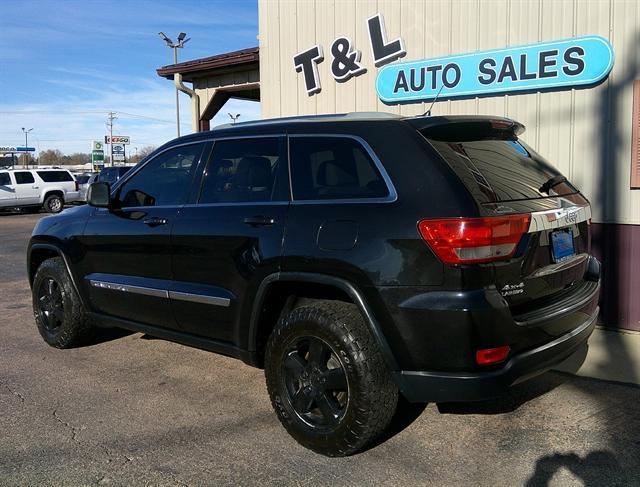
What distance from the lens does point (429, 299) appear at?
116 inches

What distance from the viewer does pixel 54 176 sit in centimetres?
2416

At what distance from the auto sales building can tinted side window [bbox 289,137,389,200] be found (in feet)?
8.96

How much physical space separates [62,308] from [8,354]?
62 centimetres

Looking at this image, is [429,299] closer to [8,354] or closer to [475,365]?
[475,365]

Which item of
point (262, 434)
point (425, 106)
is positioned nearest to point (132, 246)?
point (262, 434)

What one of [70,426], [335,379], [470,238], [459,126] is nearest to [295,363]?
[335,379]

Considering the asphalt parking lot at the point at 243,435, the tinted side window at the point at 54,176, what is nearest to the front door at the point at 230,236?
the asphalt parking lot at the point at 243,435

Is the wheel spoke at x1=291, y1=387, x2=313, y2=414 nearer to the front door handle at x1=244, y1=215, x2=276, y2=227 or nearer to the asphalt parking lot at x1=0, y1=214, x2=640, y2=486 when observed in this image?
the asphalt parking lot at x1=0, y1=214, x2=640, y2=486

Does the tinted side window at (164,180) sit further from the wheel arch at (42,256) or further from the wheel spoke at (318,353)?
the wheel spoke at (318,353)

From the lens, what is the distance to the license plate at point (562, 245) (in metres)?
3.32

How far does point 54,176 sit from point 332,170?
2317 centimetres

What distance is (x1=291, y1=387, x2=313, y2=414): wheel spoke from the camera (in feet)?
11.5

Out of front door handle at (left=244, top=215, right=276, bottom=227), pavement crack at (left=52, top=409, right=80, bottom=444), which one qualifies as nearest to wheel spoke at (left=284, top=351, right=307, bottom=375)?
front door handle at (left=244, top=215, right=276, bottom=227)

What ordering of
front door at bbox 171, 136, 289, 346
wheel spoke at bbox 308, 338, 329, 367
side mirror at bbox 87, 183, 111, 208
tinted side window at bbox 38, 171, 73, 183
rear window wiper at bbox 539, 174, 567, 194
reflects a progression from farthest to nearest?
tinted side window at bbox 38, 171, 73, 183, side mirror at bbox 87, 183, 111, 208, front door at bbox 171, 136, 289, 346, rear window wiper at bbox 539, 174, 567, 194, wheel spoke at bbox 308, 338, 329, 367
